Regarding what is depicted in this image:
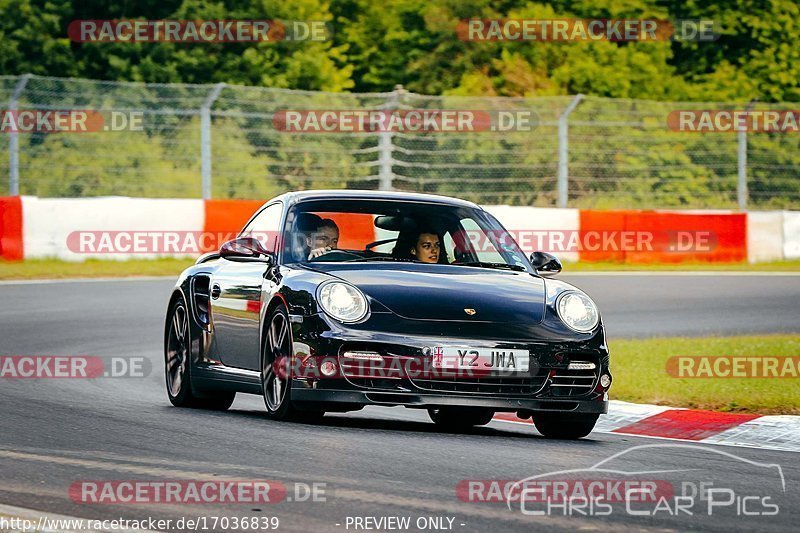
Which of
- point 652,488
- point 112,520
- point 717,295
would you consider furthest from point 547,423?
point 717,295

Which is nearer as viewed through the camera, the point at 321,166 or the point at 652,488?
the point at 652,488

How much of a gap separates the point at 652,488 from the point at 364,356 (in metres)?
2.03

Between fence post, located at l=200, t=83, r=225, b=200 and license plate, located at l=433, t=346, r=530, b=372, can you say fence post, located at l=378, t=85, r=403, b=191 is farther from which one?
license plate, located at l=433, t=346, r=530, b=372

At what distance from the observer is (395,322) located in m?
8.66

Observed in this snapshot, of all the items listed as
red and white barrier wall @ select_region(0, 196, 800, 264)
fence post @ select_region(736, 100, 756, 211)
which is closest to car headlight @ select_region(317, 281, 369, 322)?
red and white barrier wall @ select_region(0, 196, 800, 264)

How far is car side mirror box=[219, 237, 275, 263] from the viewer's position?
31.6ft

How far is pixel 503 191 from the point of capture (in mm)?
28156

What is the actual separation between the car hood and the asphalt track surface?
654 millimetres

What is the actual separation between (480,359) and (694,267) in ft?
57.0

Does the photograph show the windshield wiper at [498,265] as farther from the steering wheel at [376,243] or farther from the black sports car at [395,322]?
the steering wheel at [376,243]

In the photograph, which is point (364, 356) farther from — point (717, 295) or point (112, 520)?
point (717, 295)

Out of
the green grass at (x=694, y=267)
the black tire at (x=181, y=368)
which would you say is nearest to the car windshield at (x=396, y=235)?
the black tire at (x=181, y=368)

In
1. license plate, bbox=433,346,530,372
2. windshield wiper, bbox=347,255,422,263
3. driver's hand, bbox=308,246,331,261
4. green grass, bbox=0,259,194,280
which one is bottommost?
green grass, bbox=0,259,194,280

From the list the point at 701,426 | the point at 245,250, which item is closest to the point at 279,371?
the point at 245,250
